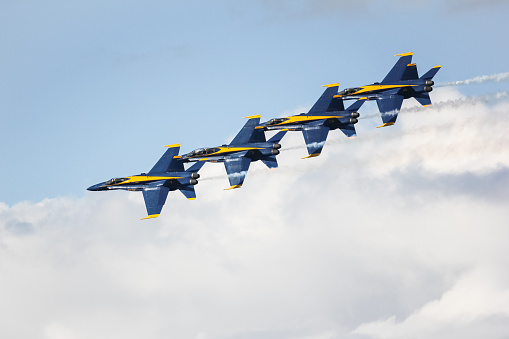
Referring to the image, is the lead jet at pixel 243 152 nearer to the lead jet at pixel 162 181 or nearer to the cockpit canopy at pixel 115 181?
the lead jet at pixel 162 181

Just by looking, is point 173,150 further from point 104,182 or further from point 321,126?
point 321,126

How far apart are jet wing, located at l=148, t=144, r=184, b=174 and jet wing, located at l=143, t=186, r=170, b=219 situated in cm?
415

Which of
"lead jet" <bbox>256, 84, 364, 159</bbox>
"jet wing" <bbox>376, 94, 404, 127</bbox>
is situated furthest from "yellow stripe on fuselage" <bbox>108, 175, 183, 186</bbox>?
"jet wing" <bbox>376, 94, 404, 127</bbox>

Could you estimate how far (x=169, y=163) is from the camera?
437ft

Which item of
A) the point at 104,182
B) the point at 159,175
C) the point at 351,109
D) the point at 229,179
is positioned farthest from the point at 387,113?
the point at 104,182

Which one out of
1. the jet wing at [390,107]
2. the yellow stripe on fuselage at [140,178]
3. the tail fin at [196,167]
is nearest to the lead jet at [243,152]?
the tail fin at [196,167]

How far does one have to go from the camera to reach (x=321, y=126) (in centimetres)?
12925

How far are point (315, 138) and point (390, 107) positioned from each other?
468 inches

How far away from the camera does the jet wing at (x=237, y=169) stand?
125688 mm

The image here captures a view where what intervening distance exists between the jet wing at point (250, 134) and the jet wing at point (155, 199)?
12.7 metres

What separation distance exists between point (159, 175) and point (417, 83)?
40273 mm

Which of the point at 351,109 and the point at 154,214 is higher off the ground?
the point at 351,109

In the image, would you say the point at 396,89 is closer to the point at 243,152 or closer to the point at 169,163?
the point at 243,152

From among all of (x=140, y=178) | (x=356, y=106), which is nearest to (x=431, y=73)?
(x=356, y=106)
